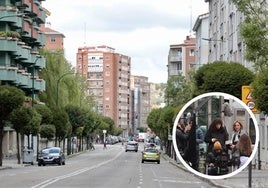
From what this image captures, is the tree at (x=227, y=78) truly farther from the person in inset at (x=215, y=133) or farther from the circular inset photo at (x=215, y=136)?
the person in inset at (x=215, y=133)

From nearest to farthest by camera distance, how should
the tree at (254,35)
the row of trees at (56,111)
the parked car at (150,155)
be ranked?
the tree at (254,35) < the row of trees at (56,111) < the parked car at (150,155)

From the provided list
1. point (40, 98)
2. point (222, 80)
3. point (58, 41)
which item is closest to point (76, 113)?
point (40, 98)

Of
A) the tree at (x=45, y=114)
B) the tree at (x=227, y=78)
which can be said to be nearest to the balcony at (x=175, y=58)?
the tree at (x=45, y=114)

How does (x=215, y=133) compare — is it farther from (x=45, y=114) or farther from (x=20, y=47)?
(x=20, y=47)

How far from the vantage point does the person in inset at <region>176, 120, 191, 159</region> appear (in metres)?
5.00

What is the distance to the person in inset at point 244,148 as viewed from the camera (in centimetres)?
503

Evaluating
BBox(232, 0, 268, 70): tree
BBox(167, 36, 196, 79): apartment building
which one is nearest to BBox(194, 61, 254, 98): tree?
BBox(232, 0, 268, 70): tree

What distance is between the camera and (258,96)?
20.8 metres

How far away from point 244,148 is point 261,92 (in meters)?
16.0

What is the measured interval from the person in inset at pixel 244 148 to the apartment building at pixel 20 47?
6040 cm

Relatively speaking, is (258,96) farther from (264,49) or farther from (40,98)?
(40,98)

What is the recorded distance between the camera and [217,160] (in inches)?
195

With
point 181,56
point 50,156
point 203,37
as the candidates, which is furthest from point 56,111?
point 181,56

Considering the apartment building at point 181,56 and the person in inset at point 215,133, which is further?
the apartment building at point 181,56
